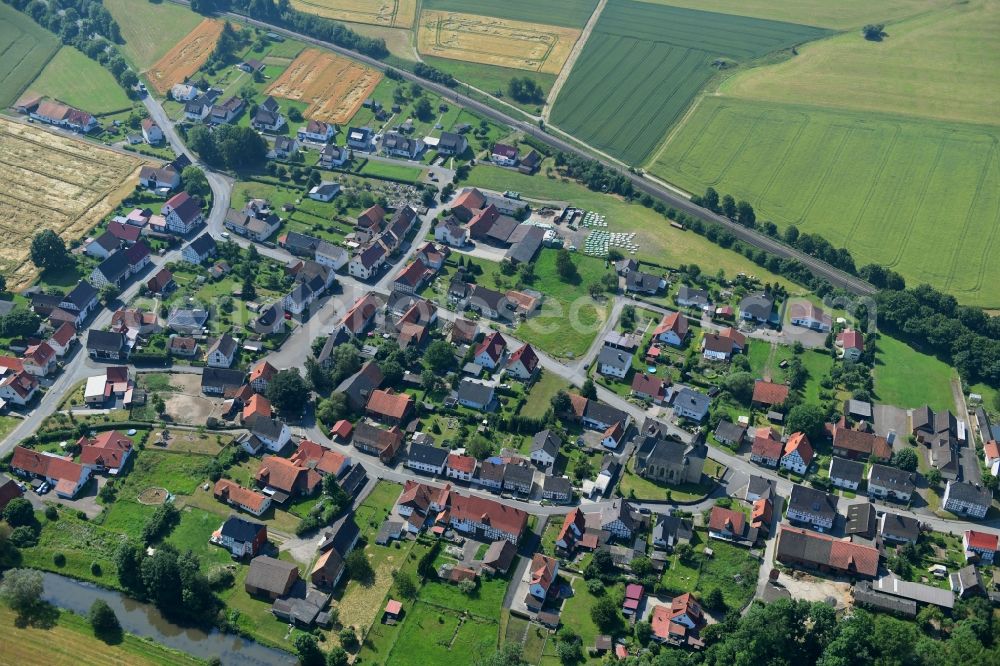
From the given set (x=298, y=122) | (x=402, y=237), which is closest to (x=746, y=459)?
(x=402, y=237)

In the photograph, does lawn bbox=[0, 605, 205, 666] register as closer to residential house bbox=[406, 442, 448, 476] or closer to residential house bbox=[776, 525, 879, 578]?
residential house bbox=[406, 442, 448, 476]

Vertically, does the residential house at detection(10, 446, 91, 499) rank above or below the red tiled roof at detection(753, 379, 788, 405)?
above

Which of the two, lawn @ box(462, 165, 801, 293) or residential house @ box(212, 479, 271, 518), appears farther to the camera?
lawn @ box(462, 165, 801, 293)

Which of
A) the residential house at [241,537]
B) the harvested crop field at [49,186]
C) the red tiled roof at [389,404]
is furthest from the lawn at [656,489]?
the harvested crop field at [49,186]

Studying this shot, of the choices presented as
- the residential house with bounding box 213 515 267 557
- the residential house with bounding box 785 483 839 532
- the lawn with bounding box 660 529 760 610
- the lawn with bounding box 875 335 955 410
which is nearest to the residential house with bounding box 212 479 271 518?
the residential house with bounding box 213 515 267 557

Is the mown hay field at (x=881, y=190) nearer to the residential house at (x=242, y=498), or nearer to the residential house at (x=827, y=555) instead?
the residential house at (x=827, y=555)

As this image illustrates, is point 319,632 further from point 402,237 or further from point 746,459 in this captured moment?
point 402,237
